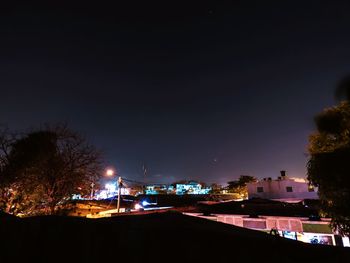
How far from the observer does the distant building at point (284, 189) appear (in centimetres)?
3912

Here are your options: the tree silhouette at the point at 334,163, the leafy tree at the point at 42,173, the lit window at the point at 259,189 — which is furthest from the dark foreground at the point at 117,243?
the lit window at the point at 259,189

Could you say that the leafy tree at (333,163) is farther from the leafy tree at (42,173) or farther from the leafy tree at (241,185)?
the leafy tree at (241,185)

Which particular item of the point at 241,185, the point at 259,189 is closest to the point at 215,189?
the point at 241,185

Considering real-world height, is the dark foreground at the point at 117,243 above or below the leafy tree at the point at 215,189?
below

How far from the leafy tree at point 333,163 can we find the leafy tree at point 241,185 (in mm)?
51104

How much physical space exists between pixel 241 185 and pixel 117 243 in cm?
6542

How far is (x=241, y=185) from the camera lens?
65.8 metres

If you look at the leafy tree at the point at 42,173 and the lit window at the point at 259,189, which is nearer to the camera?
the leafy tree at the point at 42,173

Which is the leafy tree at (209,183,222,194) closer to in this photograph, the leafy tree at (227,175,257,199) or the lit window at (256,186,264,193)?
the leafy tree at (227,175,257,199)

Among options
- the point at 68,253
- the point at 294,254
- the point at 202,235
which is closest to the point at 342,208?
the point at 294,254

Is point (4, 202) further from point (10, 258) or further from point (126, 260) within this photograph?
point (126, 260)

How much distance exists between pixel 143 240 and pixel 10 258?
2.20 metres

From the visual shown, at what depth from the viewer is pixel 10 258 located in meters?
4.14

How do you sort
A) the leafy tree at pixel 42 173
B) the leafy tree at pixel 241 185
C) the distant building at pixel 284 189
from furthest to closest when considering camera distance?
the leafy tree at pixel 241 185 → the distant building at pixel 284 189 → the leafy tree at pixel 42 173
